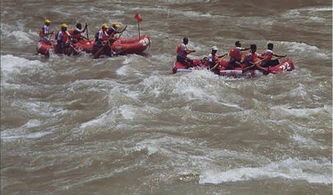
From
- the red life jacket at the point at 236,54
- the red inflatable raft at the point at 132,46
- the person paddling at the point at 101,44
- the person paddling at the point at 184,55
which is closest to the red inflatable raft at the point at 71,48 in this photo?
the person paddling at the point at 101,44

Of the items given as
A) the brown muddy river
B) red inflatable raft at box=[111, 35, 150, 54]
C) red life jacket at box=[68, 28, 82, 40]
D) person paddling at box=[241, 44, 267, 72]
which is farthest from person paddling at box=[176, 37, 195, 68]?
red life jacket at box=[68, 28, 82, 40]

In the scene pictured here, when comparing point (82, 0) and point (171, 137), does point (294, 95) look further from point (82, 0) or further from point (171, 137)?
point (82, 0)

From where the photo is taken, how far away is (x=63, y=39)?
14.8 metres

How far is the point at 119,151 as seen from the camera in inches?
342

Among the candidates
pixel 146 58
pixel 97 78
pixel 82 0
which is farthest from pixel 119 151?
pixel 82 0

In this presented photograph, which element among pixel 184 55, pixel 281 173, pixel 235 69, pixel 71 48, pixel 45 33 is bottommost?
pixel 281 173

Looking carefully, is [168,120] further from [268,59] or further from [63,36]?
[63,36]

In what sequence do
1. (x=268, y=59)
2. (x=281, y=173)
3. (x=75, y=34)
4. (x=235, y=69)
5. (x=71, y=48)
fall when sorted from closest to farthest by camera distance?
(x=281, y=173)
(x=235, y=69)
(x=268, y=59)
(x=71, y=48)
(x=75, y=34)

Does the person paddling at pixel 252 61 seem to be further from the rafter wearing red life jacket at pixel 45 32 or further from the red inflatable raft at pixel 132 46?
the rafter wearing red life jacket at pixel 45 32

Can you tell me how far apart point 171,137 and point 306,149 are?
88.9 inches

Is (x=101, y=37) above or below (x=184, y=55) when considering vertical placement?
above

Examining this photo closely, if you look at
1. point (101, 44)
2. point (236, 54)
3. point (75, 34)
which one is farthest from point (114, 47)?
point (236, 54)

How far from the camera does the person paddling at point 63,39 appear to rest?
1473 centimetres

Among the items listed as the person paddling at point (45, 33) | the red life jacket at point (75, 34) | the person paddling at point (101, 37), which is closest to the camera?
the person paddling at point (101, 37)
